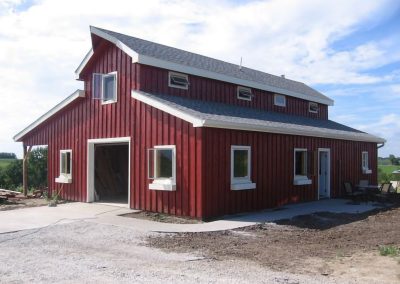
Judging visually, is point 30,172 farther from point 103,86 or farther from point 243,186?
point 243,186

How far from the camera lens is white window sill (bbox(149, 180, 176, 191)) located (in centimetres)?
1335

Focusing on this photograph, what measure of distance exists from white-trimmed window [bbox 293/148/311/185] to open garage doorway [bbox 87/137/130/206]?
6.22 metres

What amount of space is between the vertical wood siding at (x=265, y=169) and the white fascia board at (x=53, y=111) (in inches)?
254

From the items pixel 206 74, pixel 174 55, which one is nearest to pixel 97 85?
pixel 174 55

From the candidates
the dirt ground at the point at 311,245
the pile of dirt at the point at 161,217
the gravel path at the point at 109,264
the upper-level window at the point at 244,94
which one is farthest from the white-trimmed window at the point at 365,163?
the gravel path at the point at 109,264

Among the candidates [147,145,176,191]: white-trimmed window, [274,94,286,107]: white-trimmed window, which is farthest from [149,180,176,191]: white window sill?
[274,94,286,107]: white-trimmed window

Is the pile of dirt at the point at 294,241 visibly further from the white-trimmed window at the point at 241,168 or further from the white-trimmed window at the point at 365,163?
the white-trimmed window at the point at 365,163

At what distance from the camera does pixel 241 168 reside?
14.2 metres

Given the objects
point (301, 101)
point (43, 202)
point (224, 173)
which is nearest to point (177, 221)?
point (224, 173)

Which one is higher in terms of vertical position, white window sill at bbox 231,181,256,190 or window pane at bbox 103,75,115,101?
window pane at bbox 103,75,115,101

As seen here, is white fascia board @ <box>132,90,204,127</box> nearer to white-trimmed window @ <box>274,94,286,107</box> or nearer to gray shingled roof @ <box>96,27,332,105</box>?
gray shingled roof @ <box>96,27,332,105</box>

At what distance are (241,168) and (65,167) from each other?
757 centimetres

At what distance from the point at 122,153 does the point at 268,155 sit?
7.30 metres

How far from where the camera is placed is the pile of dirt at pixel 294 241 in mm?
8406
